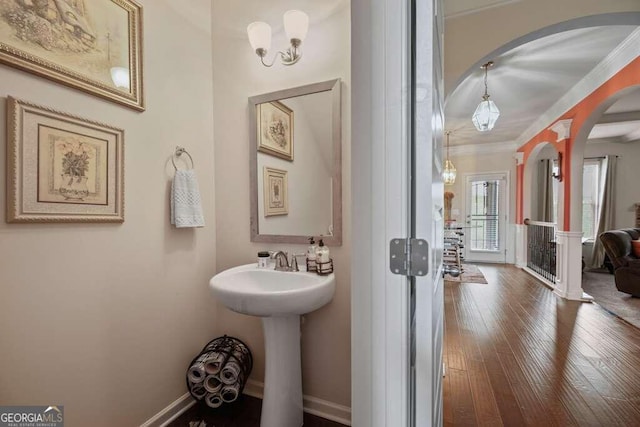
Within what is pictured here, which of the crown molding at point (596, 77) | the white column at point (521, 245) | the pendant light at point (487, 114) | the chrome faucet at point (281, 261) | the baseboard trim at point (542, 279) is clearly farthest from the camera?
the white column at point (521, 245)

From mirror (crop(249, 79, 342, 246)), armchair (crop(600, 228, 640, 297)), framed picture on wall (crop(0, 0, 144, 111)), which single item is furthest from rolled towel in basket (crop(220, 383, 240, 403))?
armchair (crop(600, 228, 640, 297))

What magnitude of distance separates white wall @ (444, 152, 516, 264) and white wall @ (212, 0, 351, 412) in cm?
549

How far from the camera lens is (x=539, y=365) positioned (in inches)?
85.2

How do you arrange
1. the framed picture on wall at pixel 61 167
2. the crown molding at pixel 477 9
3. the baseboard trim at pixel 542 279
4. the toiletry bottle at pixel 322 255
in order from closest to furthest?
the framed picture on wall at pixel 61 167, the toiletry bottle at pixel 322 255, the crown molding at pixel 477 9, the baseboard trim at pixel 542 279

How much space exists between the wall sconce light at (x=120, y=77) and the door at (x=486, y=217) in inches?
263

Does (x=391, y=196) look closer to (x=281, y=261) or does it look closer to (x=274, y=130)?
(x=281, y=261)

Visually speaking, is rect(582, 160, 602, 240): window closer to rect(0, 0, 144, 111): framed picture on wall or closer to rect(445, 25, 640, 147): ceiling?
rect(445, 25, 640, 147): ceiling

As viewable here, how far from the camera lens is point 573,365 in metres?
2.14

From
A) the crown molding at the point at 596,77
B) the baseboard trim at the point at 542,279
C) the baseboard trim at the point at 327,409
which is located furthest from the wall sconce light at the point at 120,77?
the baseboard trim at the point at 542,279

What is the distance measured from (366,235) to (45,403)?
4.63ft

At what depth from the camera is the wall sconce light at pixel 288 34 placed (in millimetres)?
1467

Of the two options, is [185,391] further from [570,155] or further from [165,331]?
[570,155]

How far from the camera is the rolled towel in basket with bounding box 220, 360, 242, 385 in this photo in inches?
62.0

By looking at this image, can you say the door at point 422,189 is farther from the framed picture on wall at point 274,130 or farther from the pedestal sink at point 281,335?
the framed picture on wall at point 274,130
